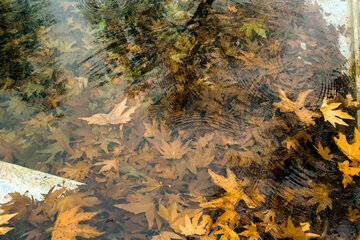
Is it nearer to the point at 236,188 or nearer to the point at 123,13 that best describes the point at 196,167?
the point at 236,188

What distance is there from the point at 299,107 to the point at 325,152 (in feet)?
1.25

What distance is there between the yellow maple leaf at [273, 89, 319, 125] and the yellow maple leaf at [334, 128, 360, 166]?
8.2 inches

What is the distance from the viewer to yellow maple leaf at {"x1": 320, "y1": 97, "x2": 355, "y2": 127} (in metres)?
1.80

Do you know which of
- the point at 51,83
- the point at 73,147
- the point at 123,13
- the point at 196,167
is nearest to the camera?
the point at 196,167

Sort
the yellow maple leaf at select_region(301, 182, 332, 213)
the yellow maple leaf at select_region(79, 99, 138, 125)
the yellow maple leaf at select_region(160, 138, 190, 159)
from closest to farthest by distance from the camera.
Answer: the yellow maple leaf at select_region(301, 182, 332, 213), the yellow maple leaf at select_region(160, 138, 190, 159), the yellow maple leaf at select_region(79, 99, 138, 125)

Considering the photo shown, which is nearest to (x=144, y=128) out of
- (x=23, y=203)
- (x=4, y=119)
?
(x=23, y=203)

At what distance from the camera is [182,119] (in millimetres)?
1920

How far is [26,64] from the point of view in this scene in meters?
2.38

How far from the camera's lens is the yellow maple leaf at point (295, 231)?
1.45m

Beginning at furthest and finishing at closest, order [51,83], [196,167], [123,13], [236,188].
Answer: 1. [123,13]
2. [51,83]
3. [196,167]
4. [236,188]

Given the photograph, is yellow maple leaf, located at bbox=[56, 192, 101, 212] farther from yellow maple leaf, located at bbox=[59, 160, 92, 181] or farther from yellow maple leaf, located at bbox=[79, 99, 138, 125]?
yellow maple leaf, located at bbox=[79, 99, 138, 125]

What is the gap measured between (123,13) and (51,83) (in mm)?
1128

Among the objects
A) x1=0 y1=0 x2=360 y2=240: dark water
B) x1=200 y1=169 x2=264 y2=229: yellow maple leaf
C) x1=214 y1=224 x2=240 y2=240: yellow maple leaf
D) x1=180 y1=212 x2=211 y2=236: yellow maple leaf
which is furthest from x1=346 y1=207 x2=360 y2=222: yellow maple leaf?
x1=180 y1=212 x2=211 y2=236: yellow maple leaf

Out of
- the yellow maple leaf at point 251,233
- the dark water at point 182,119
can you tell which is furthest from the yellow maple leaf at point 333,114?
the yellow maple leaf at point 251,233
